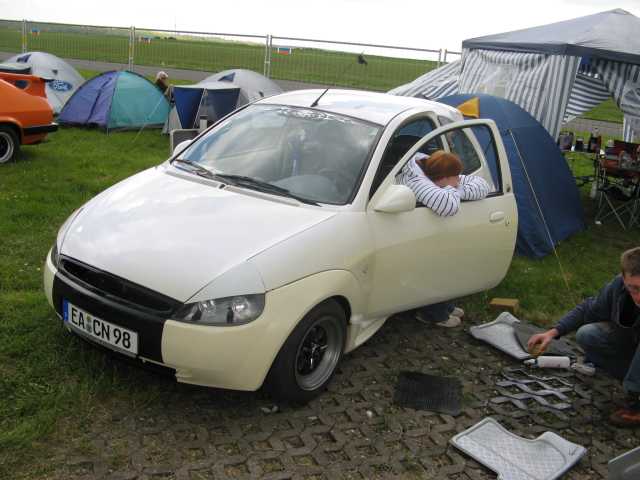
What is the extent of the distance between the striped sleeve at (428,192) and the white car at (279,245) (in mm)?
72

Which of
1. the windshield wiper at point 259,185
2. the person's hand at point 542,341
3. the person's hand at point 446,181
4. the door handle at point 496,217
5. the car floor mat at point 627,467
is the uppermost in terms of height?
the person's hand at point 446,181

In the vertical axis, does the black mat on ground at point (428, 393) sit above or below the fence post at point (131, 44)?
below

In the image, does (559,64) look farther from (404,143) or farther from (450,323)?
(450,323)

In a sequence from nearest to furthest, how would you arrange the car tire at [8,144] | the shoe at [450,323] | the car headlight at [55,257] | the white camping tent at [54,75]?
the car headlight at [55,257]
the shoe at [450,323]
the car tire at [8,144]
the white camping tent at [54,75]

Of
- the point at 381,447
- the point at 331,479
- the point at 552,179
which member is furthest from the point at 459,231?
the point at 552,179

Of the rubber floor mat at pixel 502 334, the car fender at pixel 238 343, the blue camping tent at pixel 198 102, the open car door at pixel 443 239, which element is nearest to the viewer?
the car fender at pixel 238 343

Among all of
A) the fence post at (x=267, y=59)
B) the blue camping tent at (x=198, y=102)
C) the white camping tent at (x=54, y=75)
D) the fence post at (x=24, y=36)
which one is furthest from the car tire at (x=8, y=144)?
the fence post at (x=24, y=36)

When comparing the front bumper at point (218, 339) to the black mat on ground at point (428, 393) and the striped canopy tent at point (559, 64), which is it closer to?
the black mat on ground at point (428, 393)

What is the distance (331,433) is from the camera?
3.44 metres

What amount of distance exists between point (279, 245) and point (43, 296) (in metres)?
2.20

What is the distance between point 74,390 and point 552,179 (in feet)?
19.3

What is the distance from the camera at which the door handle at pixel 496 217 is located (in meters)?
4.69

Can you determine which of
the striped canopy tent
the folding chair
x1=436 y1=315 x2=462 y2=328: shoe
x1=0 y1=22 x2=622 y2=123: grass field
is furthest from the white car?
x1=0 y1=22 x2=622 y2=123: grass field

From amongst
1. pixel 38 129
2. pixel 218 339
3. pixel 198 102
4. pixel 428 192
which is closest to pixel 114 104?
pixel 198 102
